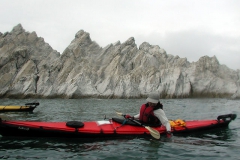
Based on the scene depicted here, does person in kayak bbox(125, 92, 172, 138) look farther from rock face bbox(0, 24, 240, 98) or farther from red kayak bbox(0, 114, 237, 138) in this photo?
rock face bbox(0, 24, 240, 98)

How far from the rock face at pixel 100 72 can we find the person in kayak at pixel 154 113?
41.8 m

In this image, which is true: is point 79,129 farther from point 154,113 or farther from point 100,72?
→ point 100,72

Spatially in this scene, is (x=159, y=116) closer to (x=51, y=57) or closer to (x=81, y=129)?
(x=81, y=129)

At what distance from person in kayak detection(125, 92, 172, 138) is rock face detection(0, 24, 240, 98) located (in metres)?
41.8

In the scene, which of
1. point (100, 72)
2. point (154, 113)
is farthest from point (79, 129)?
point (100, 72)

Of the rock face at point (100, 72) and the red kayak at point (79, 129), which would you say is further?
the rock face at point (100, 72)

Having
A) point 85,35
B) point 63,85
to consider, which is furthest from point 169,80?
point 85,35

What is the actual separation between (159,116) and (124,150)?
2.38 meters

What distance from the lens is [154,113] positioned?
33.8 ft

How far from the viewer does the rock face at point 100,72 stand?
54.6 metres

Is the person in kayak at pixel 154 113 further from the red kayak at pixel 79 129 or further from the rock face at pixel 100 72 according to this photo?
the rock face at pixel 100 72

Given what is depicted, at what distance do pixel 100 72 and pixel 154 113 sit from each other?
51.6 m

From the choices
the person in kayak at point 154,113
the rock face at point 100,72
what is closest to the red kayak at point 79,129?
the person in kayak at point 154,113

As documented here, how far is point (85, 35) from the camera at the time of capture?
243 feet
